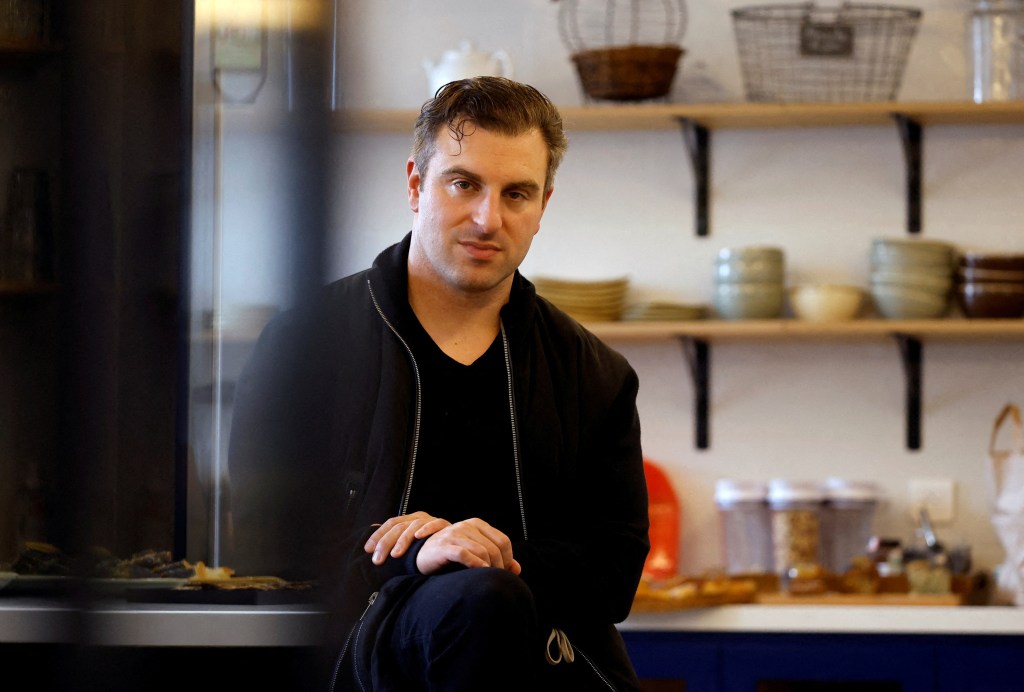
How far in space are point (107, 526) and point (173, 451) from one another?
0.03 metres

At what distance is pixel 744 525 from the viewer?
3033mm

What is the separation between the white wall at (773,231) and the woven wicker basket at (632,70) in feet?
0.61

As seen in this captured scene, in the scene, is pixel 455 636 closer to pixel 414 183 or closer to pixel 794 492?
pixel 414 183

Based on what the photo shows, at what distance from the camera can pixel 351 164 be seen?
1.19ft

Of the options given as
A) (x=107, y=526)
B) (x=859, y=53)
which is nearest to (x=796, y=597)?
(x=859, y=53)

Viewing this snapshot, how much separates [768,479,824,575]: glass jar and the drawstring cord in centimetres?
166

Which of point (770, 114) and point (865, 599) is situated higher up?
point (770, 114)

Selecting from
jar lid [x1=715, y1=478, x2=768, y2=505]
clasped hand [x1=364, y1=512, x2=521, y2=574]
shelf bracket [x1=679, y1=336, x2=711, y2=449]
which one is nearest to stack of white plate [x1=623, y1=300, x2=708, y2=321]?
shelf bracket [x1=679, y1=336, x2=711, y2=449]

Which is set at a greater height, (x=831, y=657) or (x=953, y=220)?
(x=953, y=220)

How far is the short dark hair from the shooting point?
1.35 m

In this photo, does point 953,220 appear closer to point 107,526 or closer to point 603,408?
point 603,408

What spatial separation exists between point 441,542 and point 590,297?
1.84 metres

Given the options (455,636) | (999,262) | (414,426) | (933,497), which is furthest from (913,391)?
(455,636)

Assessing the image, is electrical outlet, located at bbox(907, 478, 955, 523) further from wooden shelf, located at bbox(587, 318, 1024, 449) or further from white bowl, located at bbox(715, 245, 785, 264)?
white bowl, located at bbox(715, 245, 785, 264)
